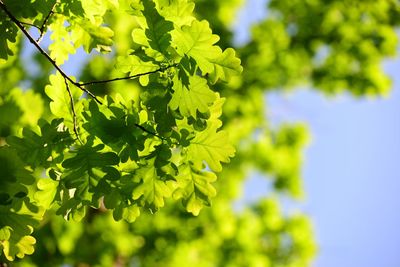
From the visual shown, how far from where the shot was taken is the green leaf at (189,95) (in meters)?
1.48

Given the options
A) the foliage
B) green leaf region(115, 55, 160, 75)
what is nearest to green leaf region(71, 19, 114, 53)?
the foliage

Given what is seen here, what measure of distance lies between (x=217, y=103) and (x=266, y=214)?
738cm

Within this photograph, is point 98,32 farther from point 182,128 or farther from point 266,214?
point 266,214

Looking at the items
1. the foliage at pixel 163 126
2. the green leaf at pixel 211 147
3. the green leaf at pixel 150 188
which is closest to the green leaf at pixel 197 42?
the foliage at pixel 163 126

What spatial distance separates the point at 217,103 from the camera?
169cm

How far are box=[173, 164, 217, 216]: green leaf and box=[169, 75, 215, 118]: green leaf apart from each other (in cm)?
37

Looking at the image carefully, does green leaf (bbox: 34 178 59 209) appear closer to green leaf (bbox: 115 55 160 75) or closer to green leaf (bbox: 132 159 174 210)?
green leaf (bbox: 132 159 174 210)

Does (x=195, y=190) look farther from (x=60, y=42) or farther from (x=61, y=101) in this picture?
(x=60, y=42)

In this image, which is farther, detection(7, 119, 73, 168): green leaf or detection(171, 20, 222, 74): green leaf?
detection(7, 119, 73, 168): green leaf

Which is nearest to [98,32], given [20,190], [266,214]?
[20,190]

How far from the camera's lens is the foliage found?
151 cm

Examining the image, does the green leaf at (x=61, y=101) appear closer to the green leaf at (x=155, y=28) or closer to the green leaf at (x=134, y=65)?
the green leaf at (x=134, y=65)

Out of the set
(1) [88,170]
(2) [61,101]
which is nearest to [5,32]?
(2) [61,101]

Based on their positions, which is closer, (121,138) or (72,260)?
(121,138)
